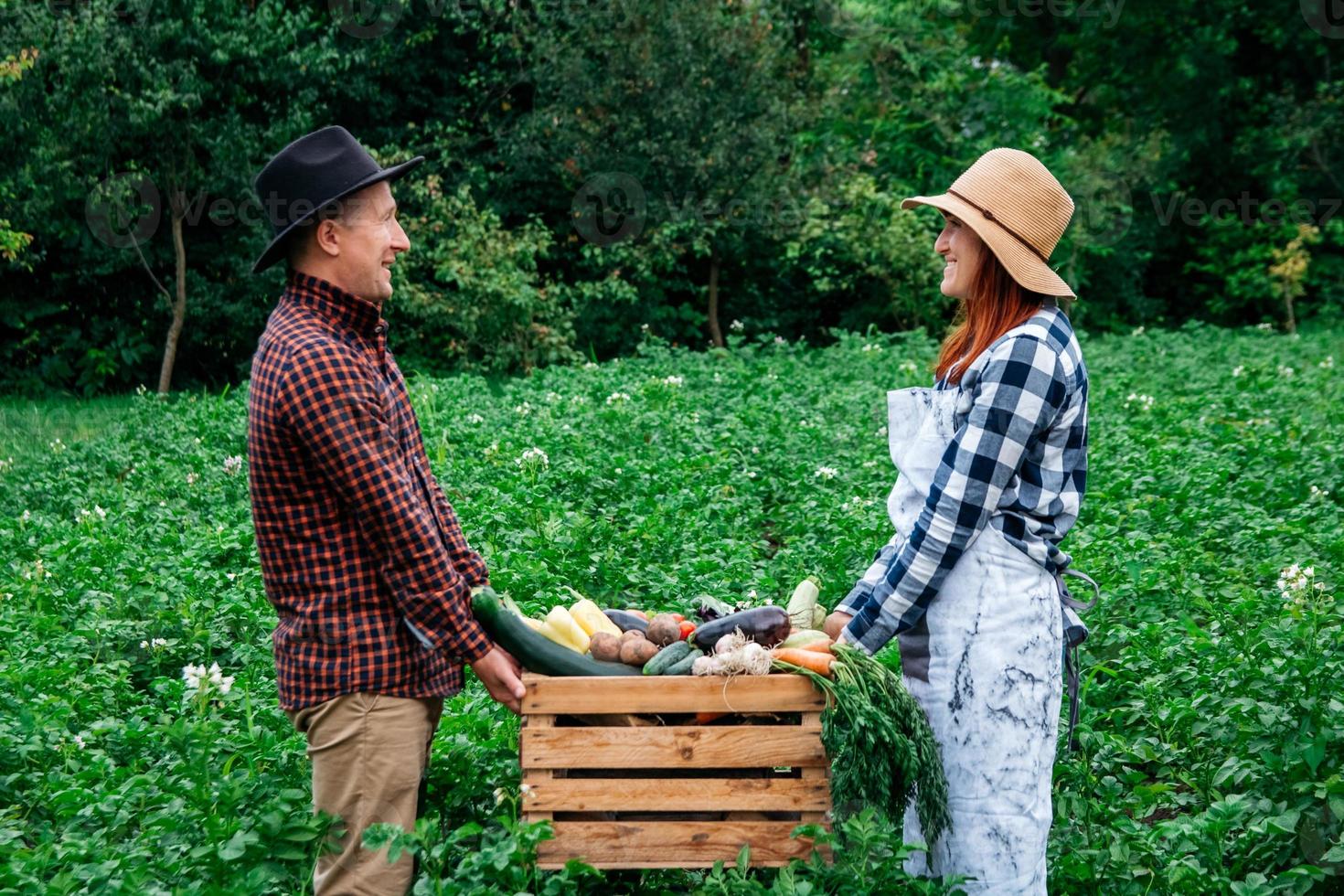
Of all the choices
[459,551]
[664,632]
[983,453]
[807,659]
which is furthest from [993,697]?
[459,551]

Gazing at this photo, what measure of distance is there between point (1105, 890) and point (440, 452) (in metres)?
5.67

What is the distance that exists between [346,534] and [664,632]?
85 cm

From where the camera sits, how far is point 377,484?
9.14 ft

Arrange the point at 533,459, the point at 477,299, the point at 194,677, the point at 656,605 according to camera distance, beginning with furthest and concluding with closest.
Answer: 1. the point at 477,299
2. the point at 533,459
3. the point at 656,605
4. the point at 194,677

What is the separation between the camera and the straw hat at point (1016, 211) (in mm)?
2869

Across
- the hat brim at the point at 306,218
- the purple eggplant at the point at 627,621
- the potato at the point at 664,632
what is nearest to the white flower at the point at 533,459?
the purple eggplant at the point at 627,621

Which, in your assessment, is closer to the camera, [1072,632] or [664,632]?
[1072,632]

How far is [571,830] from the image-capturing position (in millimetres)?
2900

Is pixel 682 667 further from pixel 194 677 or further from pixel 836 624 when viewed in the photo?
pixel 194 677

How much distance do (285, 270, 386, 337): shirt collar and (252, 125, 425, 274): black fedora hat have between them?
8 centimetres

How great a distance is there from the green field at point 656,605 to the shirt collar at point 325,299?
3.93 ft

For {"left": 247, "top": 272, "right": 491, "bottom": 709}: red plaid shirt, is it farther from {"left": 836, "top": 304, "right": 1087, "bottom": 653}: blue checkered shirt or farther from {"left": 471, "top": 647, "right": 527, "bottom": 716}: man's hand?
{"left": 836, "top": 304, "right": 1087, "bottom": 653}: blue checkered shirt

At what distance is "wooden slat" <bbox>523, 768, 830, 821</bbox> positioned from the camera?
9.37 ft

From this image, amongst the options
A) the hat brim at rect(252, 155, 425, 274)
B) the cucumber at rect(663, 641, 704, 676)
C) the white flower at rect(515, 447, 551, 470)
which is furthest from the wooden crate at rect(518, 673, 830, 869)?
the white flower at rect(515, 447, 551, 470)
